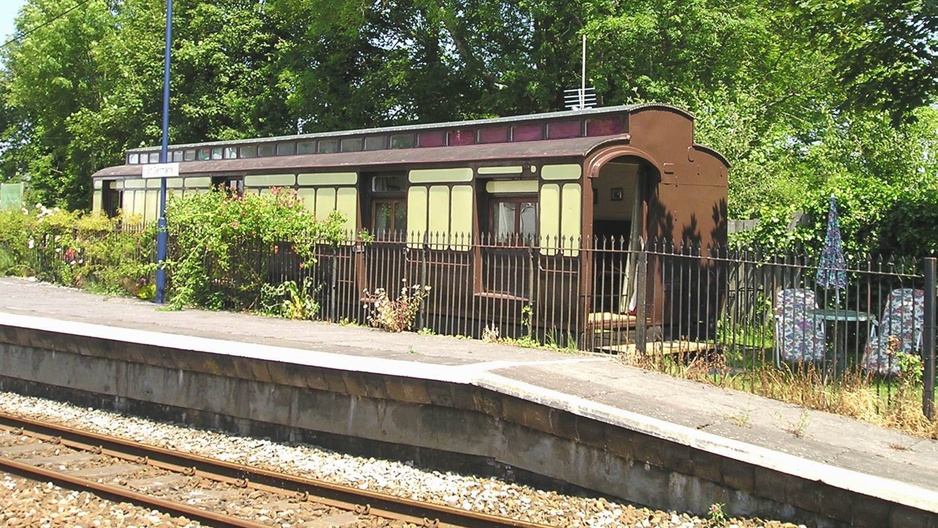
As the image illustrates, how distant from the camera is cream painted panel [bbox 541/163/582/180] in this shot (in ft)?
39.4

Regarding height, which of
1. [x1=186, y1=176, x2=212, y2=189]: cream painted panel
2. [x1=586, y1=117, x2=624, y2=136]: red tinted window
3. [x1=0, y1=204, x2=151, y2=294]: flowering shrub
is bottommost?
[x1=0, y1=204, x2=151, y2=294]: flowering shrub

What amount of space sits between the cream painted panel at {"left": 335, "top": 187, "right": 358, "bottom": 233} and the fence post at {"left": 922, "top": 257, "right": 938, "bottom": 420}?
9811 millimetres

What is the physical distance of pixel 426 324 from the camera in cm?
1384

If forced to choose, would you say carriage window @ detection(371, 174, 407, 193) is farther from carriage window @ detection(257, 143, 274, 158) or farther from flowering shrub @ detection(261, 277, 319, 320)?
carriage window @ detection(257, 143, 274, 158)

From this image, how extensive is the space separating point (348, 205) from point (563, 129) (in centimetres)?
452

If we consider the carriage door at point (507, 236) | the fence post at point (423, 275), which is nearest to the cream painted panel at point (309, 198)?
the fence post at point (423, 275)

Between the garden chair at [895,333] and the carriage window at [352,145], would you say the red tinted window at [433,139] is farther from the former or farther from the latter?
the garden chair at [895,333]

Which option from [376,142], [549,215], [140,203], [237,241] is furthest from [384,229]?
[140,203]

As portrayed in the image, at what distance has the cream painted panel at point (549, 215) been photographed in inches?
484

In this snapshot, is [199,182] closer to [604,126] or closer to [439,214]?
[439,214]

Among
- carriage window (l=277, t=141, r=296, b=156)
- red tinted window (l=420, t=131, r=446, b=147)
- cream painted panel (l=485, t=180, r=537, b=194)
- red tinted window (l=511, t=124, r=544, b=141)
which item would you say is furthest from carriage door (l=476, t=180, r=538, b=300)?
carriage window (l=277, t=141, r=296, b=156)

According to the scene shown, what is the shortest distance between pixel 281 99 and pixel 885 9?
85.2ft

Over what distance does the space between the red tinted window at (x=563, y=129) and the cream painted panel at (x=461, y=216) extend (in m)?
1.51

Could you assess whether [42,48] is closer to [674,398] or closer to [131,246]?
[131,246]
